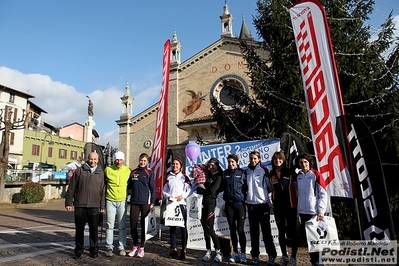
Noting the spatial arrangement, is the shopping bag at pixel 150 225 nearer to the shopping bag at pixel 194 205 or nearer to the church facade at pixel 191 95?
the shopping bag at pixel 194 205

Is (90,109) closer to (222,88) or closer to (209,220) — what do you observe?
(222,88)

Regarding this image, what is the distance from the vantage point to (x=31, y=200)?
21.7 meters

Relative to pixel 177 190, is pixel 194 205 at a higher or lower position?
lower

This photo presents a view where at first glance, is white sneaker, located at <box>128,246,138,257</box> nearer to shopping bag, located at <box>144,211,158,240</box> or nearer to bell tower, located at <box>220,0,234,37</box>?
shopping bag, located at <box>144,211,158,240</box>

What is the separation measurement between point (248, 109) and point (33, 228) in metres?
8.24

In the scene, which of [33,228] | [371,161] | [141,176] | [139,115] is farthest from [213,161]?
[139,115]

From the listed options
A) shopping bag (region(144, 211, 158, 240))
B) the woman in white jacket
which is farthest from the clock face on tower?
the woman in white jacket

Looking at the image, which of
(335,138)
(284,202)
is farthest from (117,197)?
(335,138)

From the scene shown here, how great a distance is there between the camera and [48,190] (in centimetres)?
2850

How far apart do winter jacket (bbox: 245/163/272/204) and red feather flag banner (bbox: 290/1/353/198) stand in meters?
1.05

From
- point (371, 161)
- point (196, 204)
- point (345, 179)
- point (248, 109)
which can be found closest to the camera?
point (371, 161)

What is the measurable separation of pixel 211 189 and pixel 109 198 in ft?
7.30

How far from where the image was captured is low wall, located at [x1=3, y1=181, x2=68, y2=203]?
23927 millimetres

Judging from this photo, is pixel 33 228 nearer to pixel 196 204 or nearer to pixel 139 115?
pixel 196 204
